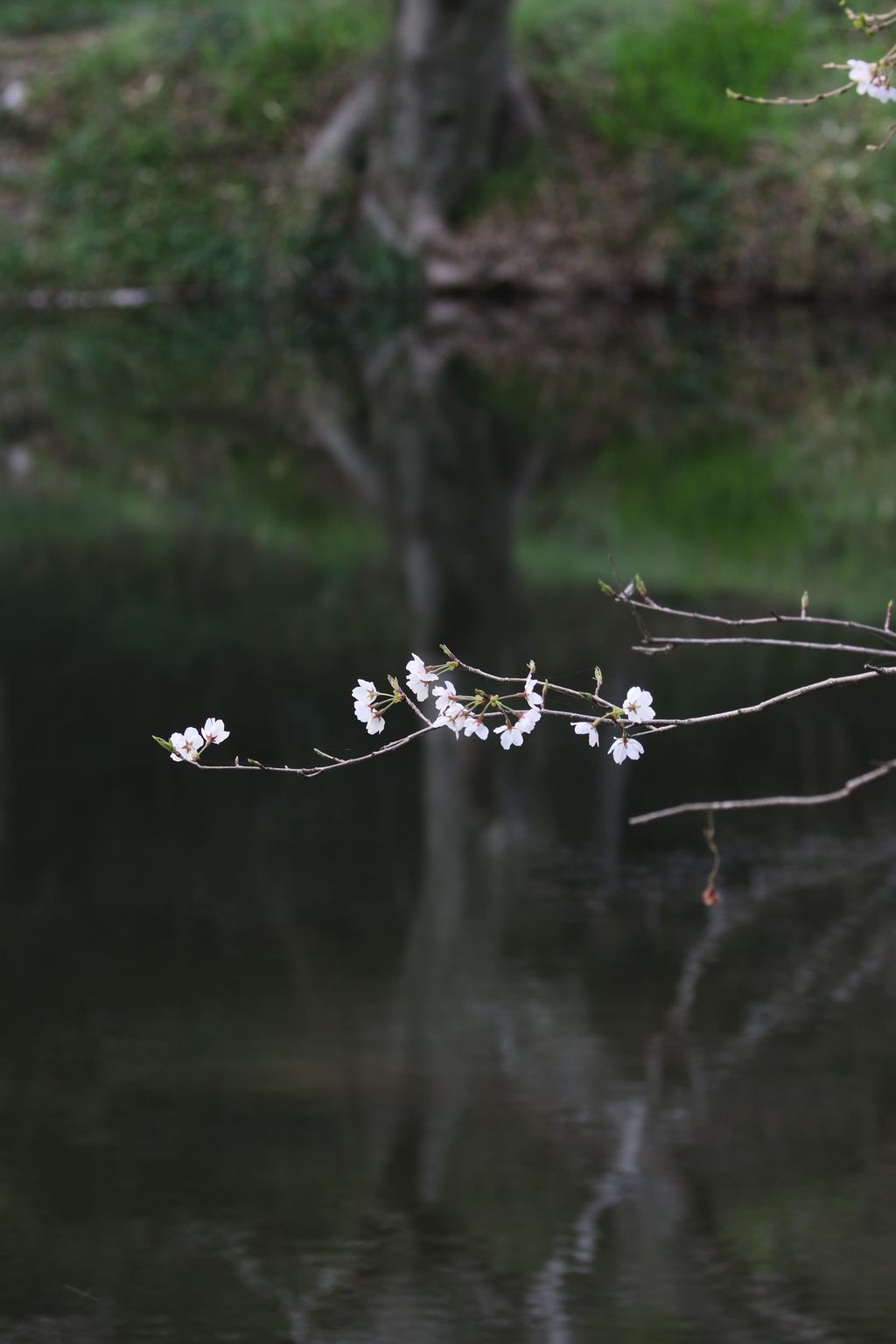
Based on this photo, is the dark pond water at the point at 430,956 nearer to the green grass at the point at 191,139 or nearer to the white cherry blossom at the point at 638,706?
the white cherry blossom at the point at 638,706

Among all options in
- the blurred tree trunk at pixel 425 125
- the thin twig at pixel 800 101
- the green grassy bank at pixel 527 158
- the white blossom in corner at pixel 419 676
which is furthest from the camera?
the green grassy bank at pixel 527 158

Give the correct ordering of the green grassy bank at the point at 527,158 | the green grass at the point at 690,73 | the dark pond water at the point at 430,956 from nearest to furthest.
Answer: the dark pond water at the point at 430,956, the green grassy bank at the point at 527,158, the green grass at the point at 690,73

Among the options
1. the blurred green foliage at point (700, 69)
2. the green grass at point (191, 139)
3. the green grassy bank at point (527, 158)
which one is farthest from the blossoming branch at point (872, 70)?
the green grass at point (191, 139)

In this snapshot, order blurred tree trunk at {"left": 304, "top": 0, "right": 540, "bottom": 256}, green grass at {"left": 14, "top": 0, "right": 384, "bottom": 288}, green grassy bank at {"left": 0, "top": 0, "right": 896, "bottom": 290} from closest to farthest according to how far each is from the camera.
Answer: blurred tree trunk at {"left": 304, "top": 0, "right": 540, "bottom": 256}, green grassy bank at {"left": 0, "top": 0, "right": 896, "bottom": 290}, green grass at {"left": 14, "top": 0, "right": 384, "bottom": 288}

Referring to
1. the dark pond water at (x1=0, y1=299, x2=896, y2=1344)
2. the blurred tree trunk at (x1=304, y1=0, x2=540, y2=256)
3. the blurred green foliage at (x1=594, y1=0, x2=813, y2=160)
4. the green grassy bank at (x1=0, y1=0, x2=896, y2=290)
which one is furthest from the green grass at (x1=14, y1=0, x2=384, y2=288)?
the dark pond water at (x1=0, y1=299, x2=896, y2=1344)

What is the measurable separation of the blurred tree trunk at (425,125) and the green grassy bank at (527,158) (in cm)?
25

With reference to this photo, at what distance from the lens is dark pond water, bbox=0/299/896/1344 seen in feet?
6.66

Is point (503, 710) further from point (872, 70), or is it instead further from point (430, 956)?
point (430, 956)

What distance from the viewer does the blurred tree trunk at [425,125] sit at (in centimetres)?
1292

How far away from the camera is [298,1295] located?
1979 millimetres

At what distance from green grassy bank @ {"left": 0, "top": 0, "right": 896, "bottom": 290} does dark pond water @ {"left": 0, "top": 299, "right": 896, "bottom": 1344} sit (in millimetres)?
7464

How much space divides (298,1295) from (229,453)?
21.2 feet

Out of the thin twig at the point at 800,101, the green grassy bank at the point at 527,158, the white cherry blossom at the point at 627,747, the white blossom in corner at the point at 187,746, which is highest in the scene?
the green grassy bank at the point at 527,158

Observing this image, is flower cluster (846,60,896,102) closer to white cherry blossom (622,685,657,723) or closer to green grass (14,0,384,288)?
white cherry blossom (622,685,657,723)
